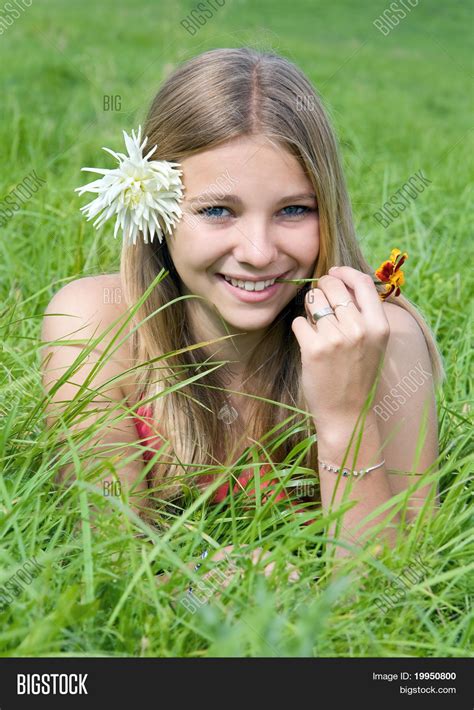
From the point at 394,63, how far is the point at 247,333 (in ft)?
32.3

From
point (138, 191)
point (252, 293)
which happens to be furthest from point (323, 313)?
point (138, 191)

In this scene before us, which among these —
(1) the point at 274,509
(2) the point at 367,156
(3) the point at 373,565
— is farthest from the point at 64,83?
(3) the point at 373,565

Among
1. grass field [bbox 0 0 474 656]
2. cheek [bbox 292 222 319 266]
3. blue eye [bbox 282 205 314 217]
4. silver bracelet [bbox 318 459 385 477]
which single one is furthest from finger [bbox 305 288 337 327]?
grass field [bbox 0 0 474 656]

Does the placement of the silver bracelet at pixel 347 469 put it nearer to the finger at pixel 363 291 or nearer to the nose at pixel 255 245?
the finger at pixel 363 291

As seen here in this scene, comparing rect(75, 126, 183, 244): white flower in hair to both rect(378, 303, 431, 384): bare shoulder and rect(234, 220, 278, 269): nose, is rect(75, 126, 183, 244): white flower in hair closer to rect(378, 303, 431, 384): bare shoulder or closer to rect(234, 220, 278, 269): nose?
rect(234, 220, 278, 269): nose

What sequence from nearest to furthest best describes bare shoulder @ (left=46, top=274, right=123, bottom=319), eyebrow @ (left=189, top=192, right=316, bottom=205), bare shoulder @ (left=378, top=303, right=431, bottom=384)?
eyebrow @ (left=189, top=192, right=316, bottom=205) → bare shoulder @ (left=378, top=303, right=431, bottom=384) → bare shoulder @ (left=46, top=274, right=123, bottom=319)

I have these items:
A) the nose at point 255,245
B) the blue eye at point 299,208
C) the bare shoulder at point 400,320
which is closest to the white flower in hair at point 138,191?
the nose at point 255,245

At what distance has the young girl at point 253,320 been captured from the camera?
2.33m

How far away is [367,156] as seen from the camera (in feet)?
17.8

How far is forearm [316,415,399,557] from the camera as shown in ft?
7.52

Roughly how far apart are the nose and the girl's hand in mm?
170

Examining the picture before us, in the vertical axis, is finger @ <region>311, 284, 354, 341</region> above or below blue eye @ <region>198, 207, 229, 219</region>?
below

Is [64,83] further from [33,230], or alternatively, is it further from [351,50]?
[351,50]

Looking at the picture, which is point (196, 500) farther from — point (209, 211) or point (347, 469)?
point (209, 211)
